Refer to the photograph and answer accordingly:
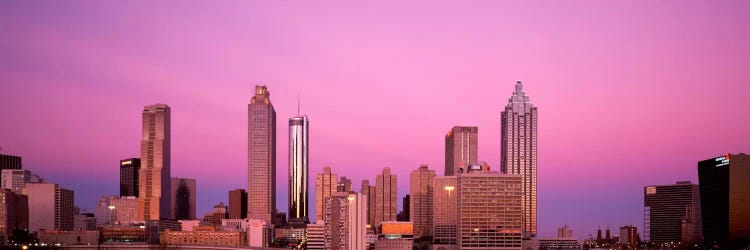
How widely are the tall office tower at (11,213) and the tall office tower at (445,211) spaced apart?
225 feet

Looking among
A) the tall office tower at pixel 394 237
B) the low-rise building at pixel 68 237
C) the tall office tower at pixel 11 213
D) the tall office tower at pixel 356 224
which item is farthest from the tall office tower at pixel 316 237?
the tall office tower at pixel 11 213

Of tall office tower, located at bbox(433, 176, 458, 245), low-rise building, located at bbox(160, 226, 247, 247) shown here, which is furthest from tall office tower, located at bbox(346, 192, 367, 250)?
low-rise building, located at bbox(160, 226, 247, 247)

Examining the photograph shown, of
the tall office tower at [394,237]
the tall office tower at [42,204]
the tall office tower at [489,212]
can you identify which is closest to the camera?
the tall office tower at [394,237]

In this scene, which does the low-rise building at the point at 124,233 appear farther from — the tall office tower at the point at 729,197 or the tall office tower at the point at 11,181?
the tall office tower at the point at 729,197

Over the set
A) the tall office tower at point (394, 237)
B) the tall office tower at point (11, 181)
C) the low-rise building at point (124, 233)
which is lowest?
the low-rise building at point (124, 233)

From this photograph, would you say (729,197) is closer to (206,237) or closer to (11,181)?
(206,237)

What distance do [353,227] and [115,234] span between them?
70.6 m

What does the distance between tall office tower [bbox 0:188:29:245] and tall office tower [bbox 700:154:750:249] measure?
113 meters

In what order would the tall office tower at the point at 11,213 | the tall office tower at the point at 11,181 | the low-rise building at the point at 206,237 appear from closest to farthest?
1. the tall office tower at the point at 11,213
2. the low-rise building at the point at 206,237
3. the tall office tower at the point at 11,181

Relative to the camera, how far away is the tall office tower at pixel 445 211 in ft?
581

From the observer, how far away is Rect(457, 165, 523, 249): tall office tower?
15262 centimetres

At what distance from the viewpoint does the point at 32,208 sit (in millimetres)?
194000

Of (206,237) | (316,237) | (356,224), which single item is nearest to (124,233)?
(206,237)

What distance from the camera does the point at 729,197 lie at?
569 ft
